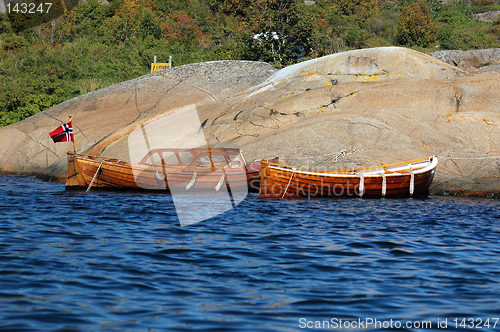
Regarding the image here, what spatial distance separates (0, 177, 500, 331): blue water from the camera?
5934 mm

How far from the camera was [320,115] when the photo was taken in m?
22.2

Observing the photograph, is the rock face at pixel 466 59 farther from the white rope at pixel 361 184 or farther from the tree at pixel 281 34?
the white rope at pixel 361 184

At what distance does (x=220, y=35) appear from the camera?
42.6 meters

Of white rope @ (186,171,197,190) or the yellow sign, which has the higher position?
the yellow sign

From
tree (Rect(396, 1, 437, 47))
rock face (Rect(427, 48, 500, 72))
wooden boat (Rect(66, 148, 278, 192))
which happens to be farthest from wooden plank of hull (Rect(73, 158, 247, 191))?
tree (Rect(396, 1, 437, 47))

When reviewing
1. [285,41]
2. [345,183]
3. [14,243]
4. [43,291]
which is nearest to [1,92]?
[285,41]

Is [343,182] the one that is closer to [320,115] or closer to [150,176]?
[320,115]

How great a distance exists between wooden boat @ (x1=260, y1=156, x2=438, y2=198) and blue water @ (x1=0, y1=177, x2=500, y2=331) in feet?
9.43

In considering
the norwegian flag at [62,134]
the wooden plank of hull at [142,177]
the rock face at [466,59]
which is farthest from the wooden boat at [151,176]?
the rock face at [466,59]

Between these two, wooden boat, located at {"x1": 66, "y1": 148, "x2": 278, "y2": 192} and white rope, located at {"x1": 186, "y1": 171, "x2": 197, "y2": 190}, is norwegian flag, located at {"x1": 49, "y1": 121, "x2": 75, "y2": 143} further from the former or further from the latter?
white rope, located at {"x1": 186, "y1": 171, "x2": 197, "y2": 190}

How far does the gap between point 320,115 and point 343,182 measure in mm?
6037

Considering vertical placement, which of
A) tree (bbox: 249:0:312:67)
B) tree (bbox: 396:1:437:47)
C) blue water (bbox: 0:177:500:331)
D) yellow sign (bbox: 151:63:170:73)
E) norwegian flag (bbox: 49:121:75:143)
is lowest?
blue water (bbox: 0:177:500:331)

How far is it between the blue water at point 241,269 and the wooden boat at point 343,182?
9.43ft

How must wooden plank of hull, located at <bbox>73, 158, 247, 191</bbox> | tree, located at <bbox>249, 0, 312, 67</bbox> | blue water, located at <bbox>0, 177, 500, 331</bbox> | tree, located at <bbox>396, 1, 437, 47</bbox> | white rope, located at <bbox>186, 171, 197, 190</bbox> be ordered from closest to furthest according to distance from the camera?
1. blue water, located at <bbox>0, 177, 500, 331</bbox>
2. wooden plank of hull, located at <bbox>73, 158, 247, 191</bbox>
3. white rope, located at <bbox>186, 171, 197, 190</bbox>
4. tree, located at <bbox>249, 0, 312, 67</bbox>
5. tree, located at <bbox>396, 1, 437, 47</bbox>
